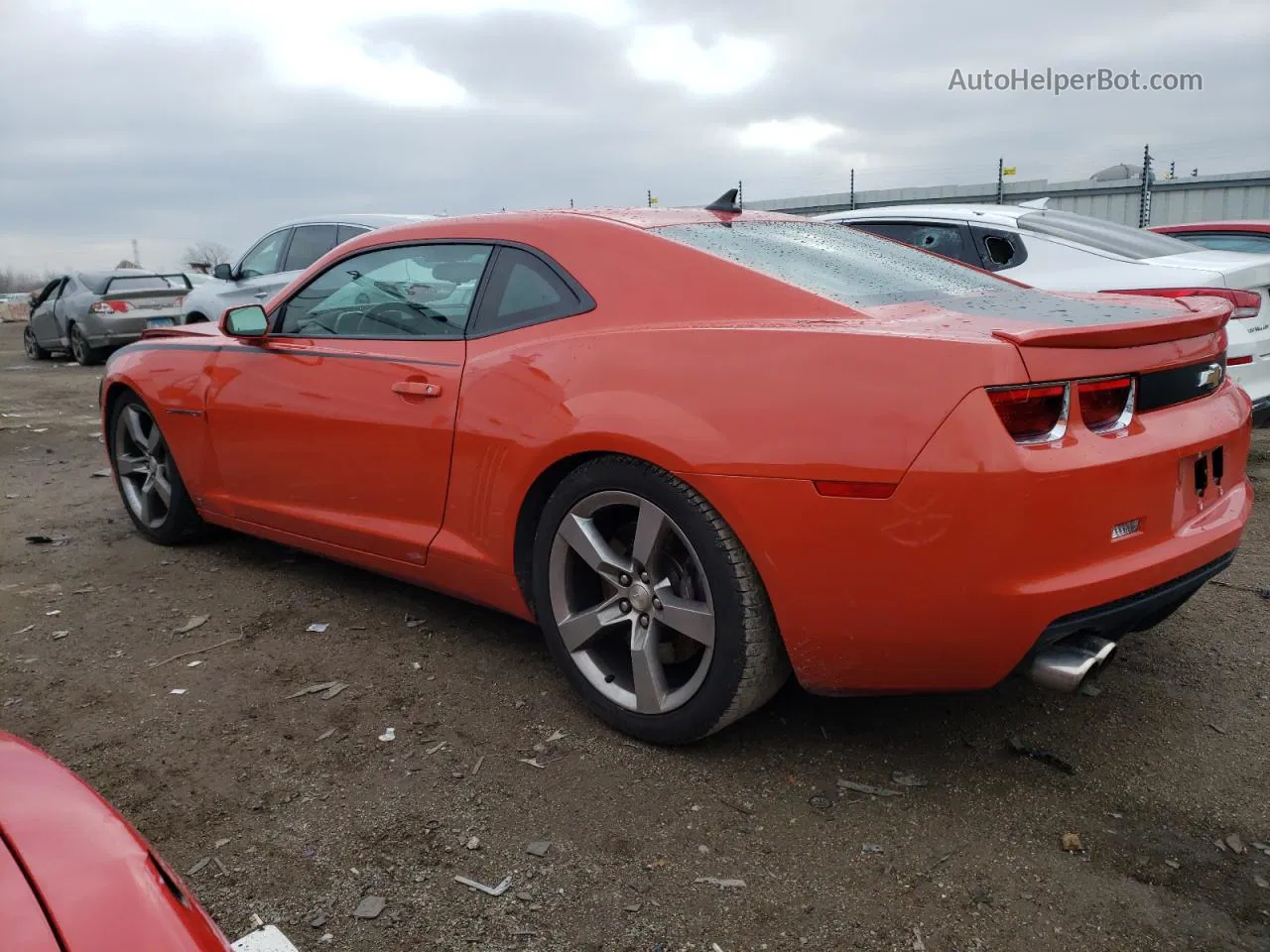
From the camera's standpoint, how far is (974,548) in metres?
2.17

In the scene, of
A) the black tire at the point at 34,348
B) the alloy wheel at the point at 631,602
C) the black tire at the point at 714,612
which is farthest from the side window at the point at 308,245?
the black tire at the point at 34,348

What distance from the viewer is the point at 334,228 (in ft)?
30.3

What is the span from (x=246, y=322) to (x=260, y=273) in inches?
274

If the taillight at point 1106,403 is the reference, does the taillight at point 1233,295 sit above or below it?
below

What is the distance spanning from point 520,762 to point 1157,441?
1795 mm

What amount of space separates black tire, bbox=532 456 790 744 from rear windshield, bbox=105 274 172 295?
14.2m

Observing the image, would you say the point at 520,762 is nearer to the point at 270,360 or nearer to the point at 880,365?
the point at 880,365

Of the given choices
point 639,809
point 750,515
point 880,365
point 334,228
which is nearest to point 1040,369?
point 880,365

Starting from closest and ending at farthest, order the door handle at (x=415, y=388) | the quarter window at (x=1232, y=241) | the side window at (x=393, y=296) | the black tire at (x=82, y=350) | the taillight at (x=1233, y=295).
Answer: the door handle at (x=415, y=388)
the side window at (x=393, y=296)
the taillight at (x=1233, y=295)
the quarter window at (x=1232, y=241)
the black tire at (x=82, y=350)

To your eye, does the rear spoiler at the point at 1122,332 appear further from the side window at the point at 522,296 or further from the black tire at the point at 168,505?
the black tire at the point at 168,505

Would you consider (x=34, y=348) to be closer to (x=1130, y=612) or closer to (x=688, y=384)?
(x=688, y=384)

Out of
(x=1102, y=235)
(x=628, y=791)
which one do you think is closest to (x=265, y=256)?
(x=1102, y=235)

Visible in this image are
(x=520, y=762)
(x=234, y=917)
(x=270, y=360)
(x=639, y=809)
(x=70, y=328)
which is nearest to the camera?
(x=234, y=917)

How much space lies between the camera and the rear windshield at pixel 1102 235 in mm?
5617
